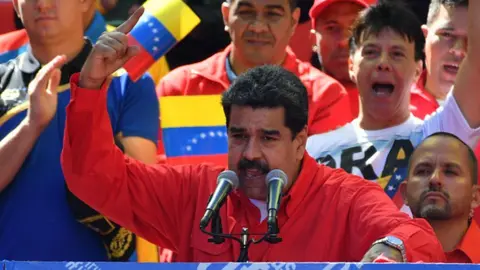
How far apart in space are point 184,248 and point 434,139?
4.08 ft

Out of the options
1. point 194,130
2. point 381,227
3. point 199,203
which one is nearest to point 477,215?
point 381,227

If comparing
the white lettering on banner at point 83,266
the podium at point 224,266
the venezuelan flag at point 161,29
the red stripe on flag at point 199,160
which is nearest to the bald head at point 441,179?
the red stripe on flag at point 199,160

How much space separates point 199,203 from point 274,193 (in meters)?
0.66

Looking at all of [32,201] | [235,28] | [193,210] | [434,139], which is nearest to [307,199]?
[193,210]

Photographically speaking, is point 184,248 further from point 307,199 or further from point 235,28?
point 235,28

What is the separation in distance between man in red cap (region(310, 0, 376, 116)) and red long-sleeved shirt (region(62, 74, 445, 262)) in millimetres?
1946

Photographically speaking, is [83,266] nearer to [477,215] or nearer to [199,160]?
[199,160]

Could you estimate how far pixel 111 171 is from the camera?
5.42m

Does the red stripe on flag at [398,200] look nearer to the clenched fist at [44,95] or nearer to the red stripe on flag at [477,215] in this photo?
the red stripe on flag at [477,215]

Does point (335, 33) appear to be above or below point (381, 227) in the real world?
above

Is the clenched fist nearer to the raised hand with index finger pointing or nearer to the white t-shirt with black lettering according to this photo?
the raised hand with index finger pointing

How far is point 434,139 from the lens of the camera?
6.01m

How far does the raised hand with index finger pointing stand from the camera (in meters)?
5.33

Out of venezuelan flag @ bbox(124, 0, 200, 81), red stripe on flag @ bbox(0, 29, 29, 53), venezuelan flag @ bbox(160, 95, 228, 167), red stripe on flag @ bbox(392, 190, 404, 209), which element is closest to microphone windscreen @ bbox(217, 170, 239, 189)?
red stripe on flag @ bbox(392, 190, 404, 209)
